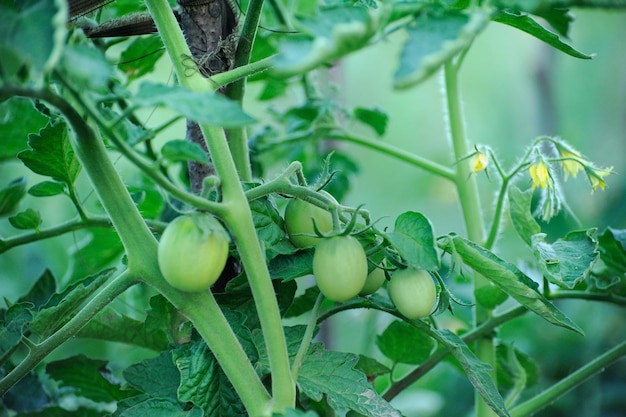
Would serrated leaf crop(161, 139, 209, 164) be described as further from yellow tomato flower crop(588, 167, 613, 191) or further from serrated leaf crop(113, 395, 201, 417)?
yellow tomato flower crop(588, 167, 613, 191)

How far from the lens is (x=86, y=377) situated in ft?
2.01

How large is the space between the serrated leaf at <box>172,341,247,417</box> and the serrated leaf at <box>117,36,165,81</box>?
Answer: 1.09 feet

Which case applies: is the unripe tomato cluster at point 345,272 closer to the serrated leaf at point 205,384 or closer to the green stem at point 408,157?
the serrated leaf at point 205,384

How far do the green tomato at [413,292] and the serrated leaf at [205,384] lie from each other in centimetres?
12

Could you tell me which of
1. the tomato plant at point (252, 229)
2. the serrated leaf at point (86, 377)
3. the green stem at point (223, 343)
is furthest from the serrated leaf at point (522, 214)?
the serrated leaf at point (86, 377)

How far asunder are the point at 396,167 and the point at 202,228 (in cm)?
218

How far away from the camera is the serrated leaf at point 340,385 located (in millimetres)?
418

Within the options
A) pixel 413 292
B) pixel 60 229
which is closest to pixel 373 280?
pixel 413 292

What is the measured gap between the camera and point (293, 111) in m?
0.82

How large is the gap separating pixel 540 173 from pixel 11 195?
45 centimetres

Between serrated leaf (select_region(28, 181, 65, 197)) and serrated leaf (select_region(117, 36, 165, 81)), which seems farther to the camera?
serrated leaf (select_region(117, 36, 165, 81))

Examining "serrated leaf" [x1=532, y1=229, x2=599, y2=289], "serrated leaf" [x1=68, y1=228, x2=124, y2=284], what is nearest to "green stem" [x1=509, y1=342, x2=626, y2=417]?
"serrated leaf" [x1=532, y1=229, x2=599, y2=289]

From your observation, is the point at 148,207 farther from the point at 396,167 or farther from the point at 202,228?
the point at 396,167

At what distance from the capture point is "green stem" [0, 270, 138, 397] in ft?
1.34
